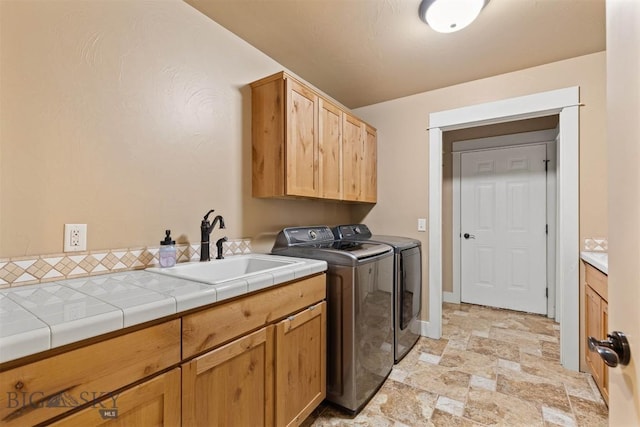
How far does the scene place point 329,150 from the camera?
2320mm

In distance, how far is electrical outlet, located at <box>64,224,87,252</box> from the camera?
3.93ft

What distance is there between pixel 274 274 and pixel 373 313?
871mm

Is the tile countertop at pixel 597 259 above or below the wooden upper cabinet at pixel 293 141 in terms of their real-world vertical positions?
below

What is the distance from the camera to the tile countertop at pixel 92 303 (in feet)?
2.16

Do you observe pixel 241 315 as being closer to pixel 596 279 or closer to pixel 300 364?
pixel 300 364

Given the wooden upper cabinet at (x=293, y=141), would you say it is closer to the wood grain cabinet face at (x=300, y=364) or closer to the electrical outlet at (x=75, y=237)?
the wood grain cabinet face at (x=300, y=364)

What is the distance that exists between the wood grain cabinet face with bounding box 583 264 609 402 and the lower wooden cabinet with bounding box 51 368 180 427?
2.19 m

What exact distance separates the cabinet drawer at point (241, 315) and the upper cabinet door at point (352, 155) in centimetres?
123

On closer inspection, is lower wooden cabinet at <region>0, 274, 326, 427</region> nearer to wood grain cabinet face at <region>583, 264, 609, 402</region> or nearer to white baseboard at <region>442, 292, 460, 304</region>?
wood grain cabinet face at <region>583, 264, 609, 402</region>

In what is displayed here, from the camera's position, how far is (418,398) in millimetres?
1828

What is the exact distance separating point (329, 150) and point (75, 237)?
1665mm

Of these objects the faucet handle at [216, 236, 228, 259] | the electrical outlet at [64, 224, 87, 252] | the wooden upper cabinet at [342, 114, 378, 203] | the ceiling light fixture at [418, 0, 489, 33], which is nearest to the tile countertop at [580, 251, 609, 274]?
the ceiling light fixture at [418, 0, 489, 33]

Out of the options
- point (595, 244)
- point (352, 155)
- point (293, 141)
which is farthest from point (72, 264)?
point (595, 244)

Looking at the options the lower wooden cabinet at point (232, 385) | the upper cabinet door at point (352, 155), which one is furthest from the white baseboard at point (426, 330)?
the lower wooden cabinet at point (232, 385)
